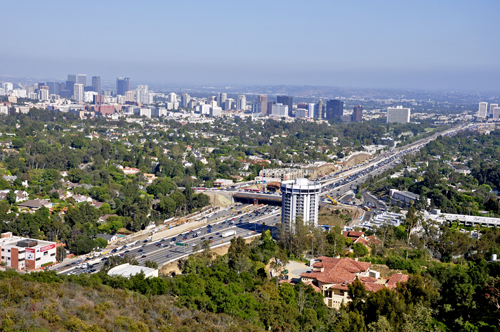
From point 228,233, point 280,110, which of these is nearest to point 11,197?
point 228,233

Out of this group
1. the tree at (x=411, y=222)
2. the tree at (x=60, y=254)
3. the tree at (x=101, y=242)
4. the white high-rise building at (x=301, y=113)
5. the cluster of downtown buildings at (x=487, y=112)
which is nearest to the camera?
the tree at (x=60, y=254)

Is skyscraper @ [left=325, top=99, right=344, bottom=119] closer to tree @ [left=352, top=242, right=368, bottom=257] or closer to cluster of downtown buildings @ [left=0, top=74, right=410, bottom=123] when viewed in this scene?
cluster of downtown buildings @ [left=0, top=74, right=410, bottom=123]

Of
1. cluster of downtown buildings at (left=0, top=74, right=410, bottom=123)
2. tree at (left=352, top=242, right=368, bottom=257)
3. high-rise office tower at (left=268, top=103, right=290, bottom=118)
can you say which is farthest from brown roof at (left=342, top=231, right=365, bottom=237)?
high-rise office tower at (left=268, top=103, right=290, bottom=118)

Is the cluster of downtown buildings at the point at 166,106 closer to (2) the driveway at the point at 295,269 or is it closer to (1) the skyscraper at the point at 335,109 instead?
(1) the skyscraper at the point at 335,109

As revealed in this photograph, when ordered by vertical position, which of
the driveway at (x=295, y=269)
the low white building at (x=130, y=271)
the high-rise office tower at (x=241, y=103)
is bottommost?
the driveway at (x=295, y=269)

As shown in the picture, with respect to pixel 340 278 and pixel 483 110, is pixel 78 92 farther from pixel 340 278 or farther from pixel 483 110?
pixel 340 278

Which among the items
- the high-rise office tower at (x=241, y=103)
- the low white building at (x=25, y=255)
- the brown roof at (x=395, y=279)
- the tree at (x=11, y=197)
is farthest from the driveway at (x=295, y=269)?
the high-rise office tower at (x=241, y=103)

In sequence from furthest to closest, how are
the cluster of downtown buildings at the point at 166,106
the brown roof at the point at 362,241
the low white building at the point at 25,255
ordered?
1. the cluster of downtown buildings at the point at 166,106
2. the brown roof at the point at 362,241
3. the low white building at the point at 25,255
